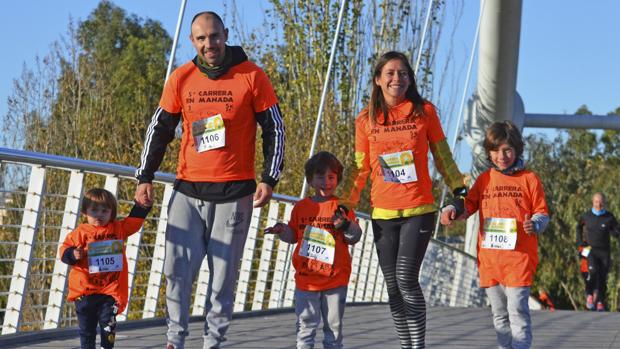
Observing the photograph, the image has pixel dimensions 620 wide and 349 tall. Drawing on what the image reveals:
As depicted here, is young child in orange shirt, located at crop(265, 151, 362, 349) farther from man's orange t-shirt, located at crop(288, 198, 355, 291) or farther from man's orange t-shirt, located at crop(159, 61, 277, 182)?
man's orange t-shirt, located at crop(159, 61, 277, 182)

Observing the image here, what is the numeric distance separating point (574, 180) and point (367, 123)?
28157 millimetres

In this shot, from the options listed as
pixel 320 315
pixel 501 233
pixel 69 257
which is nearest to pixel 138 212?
pixel 69 257

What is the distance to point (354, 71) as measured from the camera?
20359 mm

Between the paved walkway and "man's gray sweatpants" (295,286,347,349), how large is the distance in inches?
47.7

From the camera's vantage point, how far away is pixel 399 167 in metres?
6.21

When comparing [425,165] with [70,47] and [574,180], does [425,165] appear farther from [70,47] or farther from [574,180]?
[574,180]

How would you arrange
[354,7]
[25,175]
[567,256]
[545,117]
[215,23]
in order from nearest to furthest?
[215,23]
[25,175]
[354,7]
[545,117]
[567,256]

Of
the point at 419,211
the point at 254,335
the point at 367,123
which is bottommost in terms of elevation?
the point at 254,335

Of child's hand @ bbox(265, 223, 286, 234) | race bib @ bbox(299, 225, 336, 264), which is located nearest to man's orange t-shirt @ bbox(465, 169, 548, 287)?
race bib @ bbox(299, 225, 336, 264)

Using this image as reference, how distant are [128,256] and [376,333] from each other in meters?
1.83

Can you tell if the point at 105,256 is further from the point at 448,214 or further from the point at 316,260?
the point at 448,214

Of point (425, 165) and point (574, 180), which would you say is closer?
point (425, 165)

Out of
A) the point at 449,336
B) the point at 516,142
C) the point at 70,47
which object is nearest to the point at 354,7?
the point at 70,47

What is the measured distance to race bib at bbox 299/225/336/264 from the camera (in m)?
6.33
